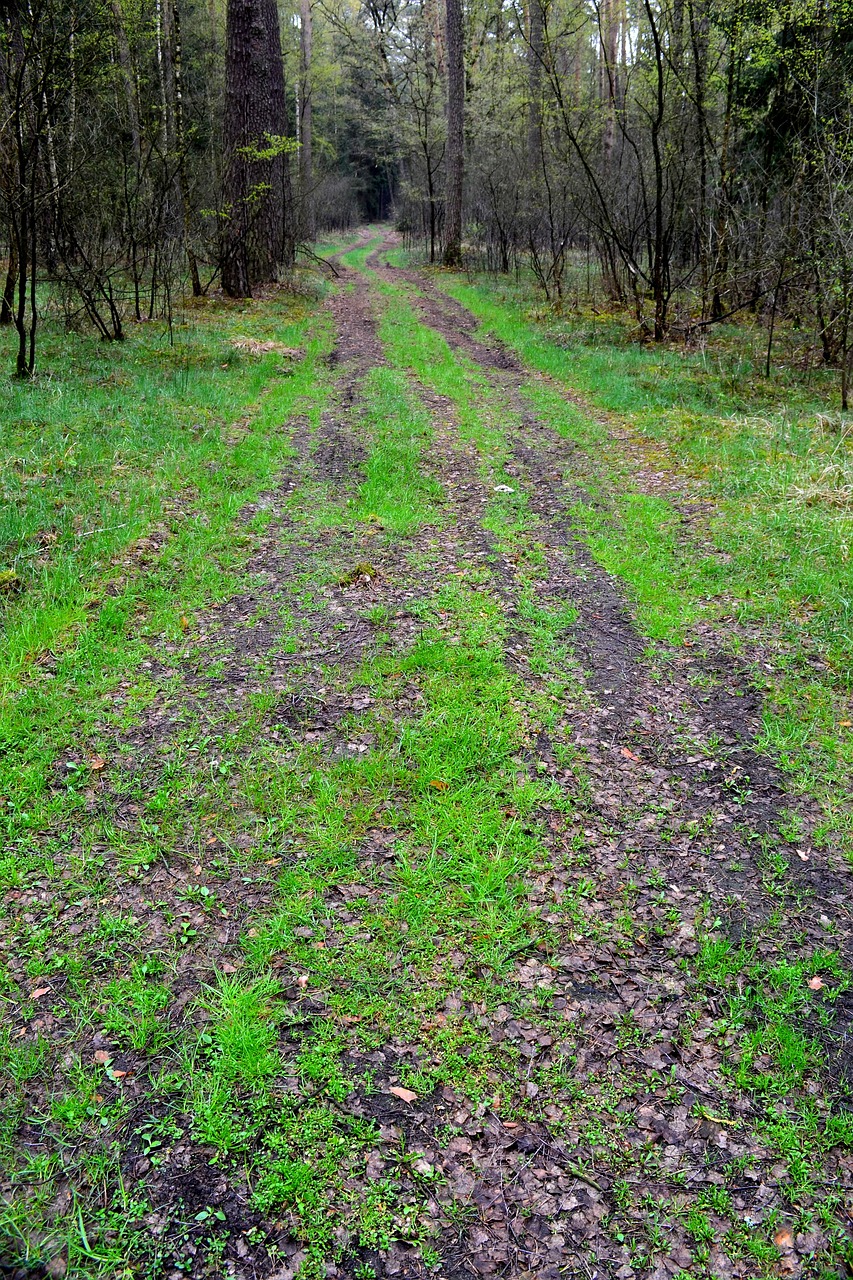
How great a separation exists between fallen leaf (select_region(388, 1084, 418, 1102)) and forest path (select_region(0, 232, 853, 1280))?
11mm

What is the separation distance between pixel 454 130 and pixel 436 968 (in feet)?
75.1

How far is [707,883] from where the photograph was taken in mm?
3094

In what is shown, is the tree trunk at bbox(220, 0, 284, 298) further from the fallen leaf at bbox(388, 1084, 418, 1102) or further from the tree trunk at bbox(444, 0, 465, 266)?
the fallen leaf at bbox(388, 1084, 418, 1102)

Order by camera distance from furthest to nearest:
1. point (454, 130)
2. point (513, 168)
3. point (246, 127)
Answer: point (454, 130) → point (513, 168) → point (246, 127)

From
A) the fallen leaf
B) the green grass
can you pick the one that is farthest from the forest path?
the green grass

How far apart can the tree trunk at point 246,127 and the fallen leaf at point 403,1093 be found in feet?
47.2

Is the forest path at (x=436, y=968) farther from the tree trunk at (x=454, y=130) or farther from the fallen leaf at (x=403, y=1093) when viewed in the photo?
the tree trunk at (x=454, y=130)

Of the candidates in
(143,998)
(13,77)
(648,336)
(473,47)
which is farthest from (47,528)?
(473,47)

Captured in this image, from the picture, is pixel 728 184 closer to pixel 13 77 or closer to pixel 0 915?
pixel 13 77

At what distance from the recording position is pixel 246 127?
13.7m

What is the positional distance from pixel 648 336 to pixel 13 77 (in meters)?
9.34

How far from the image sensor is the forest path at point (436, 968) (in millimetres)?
2059

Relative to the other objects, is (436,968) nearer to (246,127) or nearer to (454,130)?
(246,127)

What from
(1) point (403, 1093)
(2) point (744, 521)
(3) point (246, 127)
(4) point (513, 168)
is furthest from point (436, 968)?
(4) point (513, 168)
